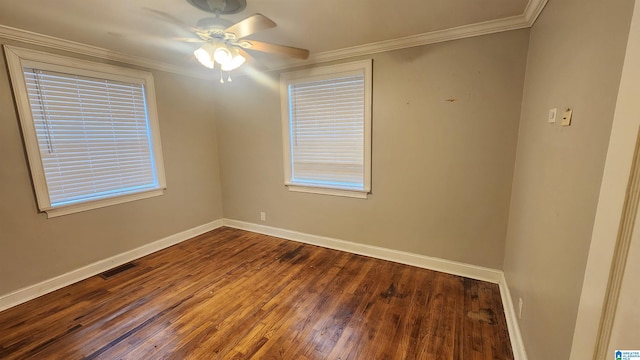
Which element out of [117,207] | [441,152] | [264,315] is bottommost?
[264,315]

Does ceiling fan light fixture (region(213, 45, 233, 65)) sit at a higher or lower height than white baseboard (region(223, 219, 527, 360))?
higher

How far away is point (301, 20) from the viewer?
210cm

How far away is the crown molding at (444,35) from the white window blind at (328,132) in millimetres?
256

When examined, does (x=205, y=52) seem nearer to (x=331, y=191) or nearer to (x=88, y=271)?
(x=331, y=191)

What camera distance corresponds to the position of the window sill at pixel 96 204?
2.49 metres

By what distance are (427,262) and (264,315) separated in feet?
5.79

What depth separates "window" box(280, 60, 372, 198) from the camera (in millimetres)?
2914

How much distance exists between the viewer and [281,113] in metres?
3.40

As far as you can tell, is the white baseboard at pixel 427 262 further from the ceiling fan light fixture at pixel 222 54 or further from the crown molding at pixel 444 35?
the ceiling fan light fixture at pixel 222 54

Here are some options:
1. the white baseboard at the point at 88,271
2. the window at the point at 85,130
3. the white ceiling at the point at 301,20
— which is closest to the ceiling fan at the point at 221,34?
the white ceiling at the point at 301,20

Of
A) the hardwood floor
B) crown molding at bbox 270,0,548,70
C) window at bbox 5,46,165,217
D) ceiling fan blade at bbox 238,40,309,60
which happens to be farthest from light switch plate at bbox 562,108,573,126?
window at bbox 5,46,165,217

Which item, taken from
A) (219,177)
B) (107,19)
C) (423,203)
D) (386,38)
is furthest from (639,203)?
(219,177)

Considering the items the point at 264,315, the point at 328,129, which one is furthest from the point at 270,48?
the point at 264,315

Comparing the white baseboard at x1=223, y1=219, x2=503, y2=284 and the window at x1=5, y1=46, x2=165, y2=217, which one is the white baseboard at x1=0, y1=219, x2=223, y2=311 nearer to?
the window at x1=5, y1=46, x2=165, y2=217
